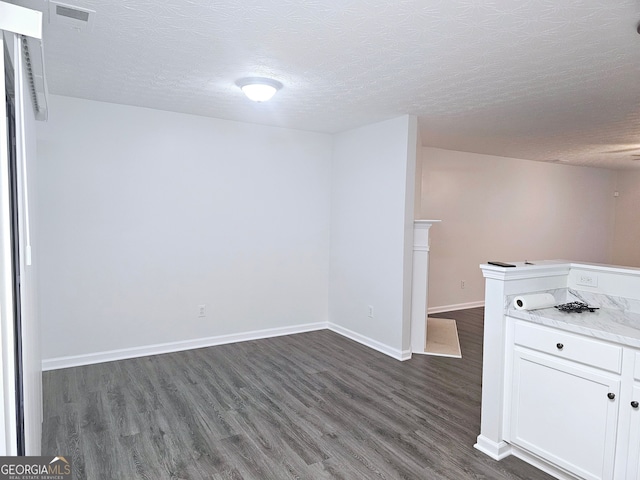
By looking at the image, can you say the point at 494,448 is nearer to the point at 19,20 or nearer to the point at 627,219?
the point at 19,20

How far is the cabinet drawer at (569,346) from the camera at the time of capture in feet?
6.42

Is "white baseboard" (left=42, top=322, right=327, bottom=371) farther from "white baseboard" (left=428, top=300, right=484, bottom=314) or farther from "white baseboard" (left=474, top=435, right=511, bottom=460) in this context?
"white baseboard" (left=474, top=435, right=511, bottom=460)

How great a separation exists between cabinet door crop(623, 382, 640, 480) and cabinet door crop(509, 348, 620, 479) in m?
0.07

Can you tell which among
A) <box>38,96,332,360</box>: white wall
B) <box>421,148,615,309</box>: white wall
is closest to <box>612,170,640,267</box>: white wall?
<box>421,148,615,309</box>: white wall

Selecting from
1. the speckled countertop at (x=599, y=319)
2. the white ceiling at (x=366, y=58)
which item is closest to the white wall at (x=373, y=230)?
the white ceiling at (x=366, y=58)

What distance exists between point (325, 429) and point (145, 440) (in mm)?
1179

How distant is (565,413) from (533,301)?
2.04 feet

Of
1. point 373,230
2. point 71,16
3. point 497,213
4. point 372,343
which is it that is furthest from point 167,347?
point 497,213

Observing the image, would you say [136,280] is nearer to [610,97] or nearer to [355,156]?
[355,156]

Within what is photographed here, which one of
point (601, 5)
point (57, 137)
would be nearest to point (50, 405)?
point (57, 137)

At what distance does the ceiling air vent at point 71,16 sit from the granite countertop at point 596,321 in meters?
2.90

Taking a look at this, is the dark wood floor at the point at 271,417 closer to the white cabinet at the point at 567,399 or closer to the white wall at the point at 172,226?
the white cabinet at the point at 567,399

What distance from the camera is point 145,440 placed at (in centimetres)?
256

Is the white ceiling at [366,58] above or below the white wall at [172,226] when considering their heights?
above
